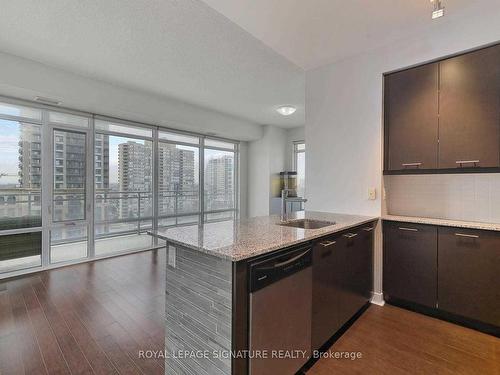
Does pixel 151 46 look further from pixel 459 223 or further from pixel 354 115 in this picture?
pixel 459 223

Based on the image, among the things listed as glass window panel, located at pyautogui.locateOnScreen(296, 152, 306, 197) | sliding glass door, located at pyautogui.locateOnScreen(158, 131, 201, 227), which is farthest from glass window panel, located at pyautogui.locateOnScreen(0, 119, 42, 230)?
glass window panel, located at pyautogui.locateOnScreen(296, 152, 306, 197)

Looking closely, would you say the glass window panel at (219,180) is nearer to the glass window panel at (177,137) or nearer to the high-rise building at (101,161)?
the glass window panel at (177,137)

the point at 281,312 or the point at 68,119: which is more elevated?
the point at 68,119

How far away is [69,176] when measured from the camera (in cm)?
412

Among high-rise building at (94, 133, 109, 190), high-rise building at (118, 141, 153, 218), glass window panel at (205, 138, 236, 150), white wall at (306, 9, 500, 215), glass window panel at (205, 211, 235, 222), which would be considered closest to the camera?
white wall at (306, 9, 500, 215)

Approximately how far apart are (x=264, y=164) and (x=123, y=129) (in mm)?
3468

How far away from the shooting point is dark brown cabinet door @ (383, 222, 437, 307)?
7.80ft

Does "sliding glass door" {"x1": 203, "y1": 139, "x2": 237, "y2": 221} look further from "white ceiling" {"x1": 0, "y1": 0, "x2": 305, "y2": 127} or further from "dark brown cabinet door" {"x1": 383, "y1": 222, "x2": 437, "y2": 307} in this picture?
"dark brown cabinet door" {"x1": 383, "y1": 222, "x2": 437, "y2": 307}

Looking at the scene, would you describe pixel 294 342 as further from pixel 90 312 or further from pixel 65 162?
pixel 65 162

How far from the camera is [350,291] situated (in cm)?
223

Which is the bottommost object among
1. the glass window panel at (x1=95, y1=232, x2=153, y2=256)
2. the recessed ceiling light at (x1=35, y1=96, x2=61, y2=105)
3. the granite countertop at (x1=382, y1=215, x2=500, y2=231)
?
the glass window panel at (x1=95, y1=232, x2=153, y2=256)

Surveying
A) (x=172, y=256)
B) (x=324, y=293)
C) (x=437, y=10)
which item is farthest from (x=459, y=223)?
(x=172, y=256)

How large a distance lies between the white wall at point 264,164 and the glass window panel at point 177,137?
1725 millimetres

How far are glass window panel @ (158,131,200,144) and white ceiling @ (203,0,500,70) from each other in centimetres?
336
